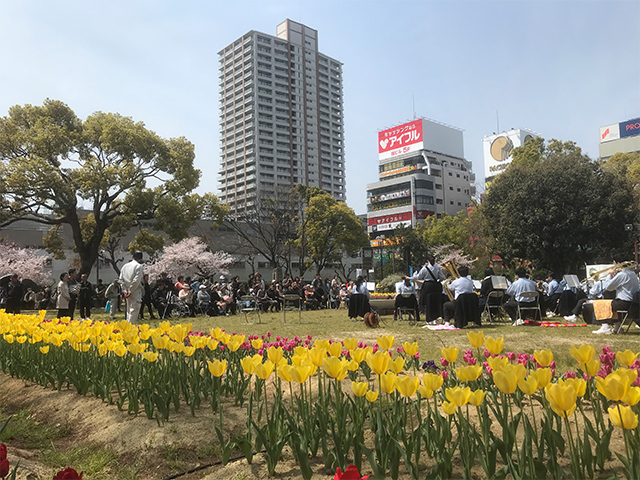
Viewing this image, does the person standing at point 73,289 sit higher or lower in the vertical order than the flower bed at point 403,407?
higher

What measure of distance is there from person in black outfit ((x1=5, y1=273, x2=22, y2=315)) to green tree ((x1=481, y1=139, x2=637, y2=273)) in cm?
2575

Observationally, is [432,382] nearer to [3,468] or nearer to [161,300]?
[3,468]

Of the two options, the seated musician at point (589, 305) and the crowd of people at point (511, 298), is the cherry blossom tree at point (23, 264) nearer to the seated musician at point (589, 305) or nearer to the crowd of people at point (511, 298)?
the crowd of people at point (511, 298)

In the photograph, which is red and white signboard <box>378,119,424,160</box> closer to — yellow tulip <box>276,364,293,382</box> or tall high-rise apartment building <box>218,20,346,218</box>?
tall high-rise apartment building <box>218,20,346,218</box>

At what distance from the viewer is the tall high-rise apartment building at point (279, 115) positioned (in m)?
96.8

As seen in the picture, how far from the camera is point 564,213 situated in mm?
27984

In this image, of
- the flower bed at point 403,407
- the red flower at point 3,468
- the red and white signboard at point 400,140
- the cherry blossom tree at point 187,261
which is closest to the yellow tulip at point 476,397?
the flower bed at point 403,407

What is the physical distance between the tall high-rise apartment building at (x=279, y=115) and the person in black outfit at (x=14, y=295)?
266ft

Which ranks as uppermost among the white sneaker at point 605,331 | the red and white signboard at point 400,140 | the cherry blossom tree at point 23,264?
the red and white signboard at point 400,140

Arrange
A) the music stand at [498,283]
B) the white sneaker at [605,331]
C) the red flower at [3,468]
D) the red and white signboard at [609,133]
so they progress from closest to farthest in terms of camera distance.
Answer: the red flower at [3,468] → the white sneaker at [605,331] → the music stand at [498,283] → the red and white signboard at [609,133]

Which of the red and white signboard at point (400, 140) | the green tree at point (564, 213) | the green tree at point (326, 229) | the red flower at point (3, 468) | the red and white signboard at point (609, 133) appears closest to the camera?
the red flower at point (3, 468)

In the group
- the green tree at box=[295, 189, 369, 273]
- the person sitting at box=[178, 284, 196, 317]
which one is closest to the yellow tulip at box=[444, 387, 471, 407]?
the person sitting at box=[178, 284, 196, 317]

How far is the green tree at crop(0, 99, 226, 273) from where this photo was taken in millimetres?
21078

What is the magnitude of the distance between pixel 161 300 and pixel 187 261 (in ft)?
74.7
